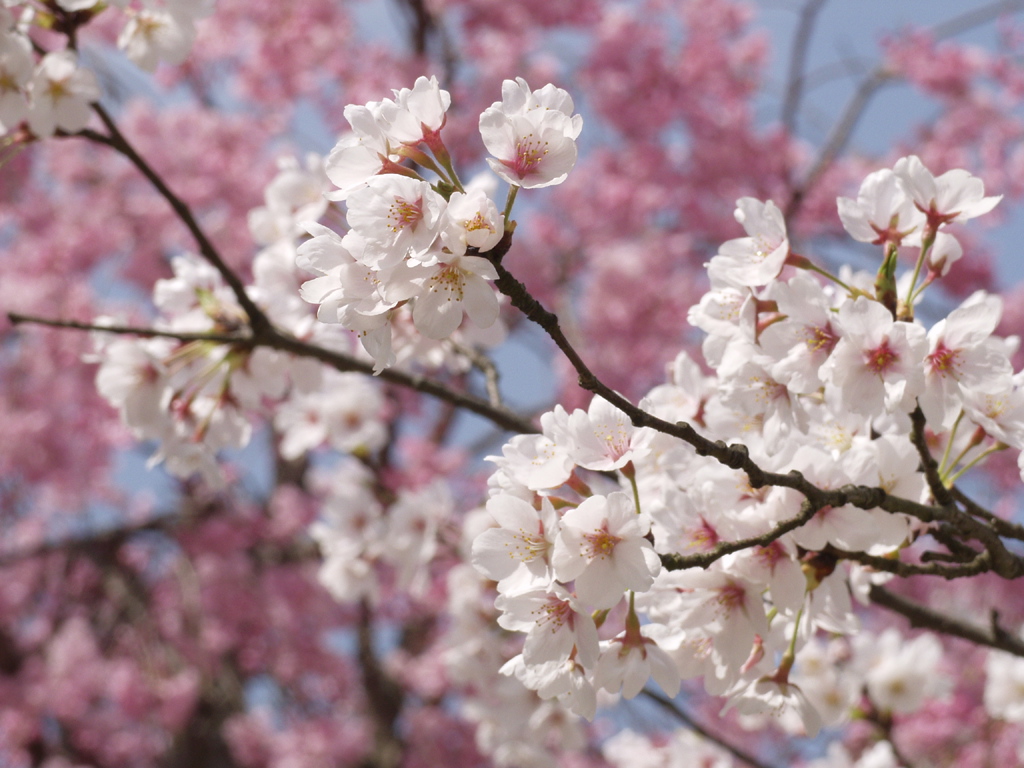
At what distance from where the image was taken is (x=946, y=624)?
1.81m

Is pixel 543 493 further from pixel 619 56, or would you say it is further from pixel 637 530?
pixel 619 56

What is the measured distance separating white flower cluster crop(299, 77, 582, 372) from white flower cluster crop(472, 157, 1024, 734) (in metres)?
0.24

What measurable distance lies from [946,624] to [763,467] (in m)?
0.77

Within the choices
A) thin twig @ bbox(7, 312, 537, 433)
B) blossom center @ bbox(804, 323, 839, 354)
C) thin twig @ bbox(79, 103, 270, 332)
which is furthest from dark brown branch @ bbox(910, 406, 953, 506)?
thin twig @ bbox(79, 103, 270, 332)

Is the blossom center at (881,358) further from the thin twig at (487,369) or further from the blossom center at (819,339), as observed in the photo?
the thin twig at (487,369)

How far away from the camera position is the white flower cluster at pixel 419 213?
1046mm

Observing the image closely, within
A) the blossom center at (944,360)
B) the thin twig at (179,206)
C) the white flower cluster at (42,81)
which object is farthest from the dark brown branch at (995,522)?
the white flower cluster at (42,81)

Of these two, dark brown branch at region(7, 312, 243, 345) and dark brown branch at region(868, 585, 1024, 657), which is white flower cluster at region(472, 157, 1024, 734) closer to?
dark brown branch at region(868, 585, 1024, 657)

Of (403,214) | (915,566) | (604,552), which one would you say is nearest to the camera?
(403,214)

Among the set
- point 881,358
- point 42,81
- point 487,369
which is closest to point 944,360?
point 881,358

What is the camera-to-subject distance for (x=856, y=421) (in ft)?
4.54

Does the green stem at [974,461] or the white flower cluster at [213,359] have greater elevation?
the green stem at [974,461]

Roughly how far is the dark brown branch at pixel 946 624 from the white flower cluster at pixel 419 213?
3.55ft

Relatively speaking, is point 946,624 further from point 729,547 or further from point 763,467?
point 729,547
